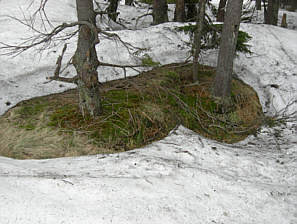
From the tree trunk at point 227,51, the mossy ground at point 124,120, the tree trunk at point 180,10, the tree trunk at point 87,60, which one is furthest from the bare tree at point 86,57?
the tree trunk at point 180,10

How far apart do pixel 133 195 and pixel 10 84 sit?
14.6 ft

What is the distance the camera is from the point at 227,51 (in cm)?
517

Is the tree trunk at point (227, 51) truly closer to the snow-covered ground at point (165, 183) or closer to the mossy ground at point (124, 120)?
the mossy ground at point (124, 120)

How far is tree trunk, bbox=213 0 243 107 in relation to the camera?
16.2 ft

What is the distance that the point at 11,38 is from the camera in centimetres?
697

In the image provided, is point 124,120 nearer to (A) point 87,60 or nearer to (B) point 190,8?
(A) point 87,60

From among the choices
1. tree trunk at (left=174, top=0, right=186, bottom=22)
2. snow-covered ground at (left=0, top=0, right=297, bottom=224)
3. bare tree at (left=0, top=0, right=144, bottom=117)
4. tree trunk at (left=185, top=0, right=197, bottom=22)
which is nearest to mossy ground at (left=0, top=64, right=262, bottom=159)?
snow-covered ground at (left=0, top=0, right=297, bottom=224)

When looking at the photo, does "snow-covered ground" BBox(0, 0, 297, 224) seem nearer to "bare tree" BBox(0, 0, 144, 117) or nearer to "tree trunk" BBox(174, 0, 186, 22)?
"bare tree" BBox(0, 0, 144, 117)

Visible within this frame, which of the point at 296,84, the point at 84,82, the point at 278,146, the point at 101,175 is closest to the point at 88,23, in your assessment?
the point at 84,82

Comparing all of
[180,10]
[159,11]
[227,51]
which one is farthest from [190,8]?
[227,51]

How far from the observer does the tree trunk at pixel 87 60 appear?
13.3ft

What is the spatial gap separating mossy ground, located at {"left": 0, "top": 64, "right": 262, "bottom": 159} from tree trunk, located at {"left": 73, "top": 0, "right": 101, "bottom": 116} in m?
0.38

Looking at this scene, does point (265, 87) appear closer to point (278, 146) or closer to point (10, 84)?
point (278, 146)

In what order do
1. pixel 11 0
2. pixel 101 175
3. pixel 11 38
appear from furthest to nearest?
1. pixel 11 0
2. pixel 11 38
3. pixel 101 175
